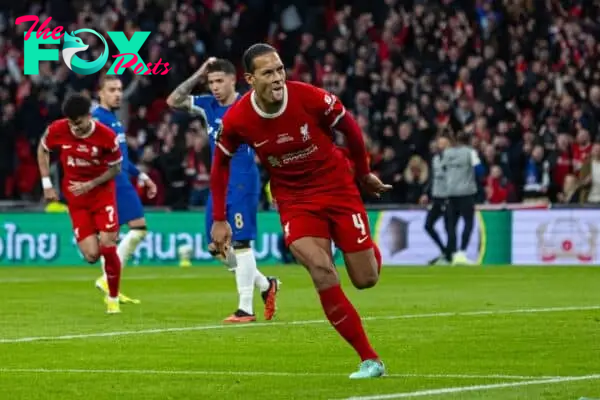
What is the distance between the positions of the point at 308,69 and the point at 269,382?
22764 millimetres

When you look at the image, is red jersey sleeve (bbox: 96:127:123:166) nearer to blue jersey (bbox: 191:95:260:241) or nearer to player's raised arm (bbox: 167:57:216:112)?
player's raised arm (bbox: 167:57:216:112)

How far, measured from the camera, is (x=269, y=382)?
10234 millimetres

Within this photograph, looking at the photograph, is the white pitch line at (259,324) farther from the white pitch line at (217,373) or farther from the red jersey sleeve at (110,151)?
→ the red jersey sleeve at (110,151)

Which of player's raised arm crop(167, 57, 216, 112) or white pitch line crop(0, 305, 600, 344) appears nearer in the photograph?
white pitch line crop(0, 305, 600, 344)

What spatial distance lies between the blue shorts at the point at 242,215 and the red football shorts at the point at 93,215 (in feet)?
6.16

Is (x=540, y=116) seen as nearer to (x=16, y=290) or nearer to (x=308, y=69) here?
(x=308, y=69)

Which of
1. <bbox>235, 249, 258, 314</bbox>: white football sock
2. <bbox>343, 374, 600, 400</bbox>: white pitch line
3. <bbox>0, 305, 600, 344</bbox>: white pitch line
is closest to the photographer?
<bbox>343, 374, 600, 400</bbox>: white pitch line

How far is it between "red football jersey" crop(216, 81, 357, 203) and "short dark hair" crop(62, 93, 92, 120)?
19.6 ft

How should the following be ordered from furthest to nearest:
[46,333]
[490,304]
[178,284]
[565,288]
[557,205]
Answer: [557,205]
[178,284]
[565,288]
[490,304]
[46,333]

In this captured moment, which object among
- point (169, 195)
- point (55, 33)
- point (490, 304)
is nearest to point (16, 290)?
point (490, 304)

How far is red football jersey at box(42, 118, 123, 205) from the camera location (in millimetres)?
17141

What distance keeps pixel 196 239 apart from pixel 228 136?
18.9 m

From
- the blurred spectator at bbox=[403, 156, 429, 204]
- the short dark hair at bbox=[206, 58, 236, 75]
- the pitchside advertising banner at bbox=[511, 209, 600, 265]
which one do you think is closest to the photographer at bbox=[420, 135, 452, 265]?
the blurred spectator at bbox=[403, 156, 429, 204]

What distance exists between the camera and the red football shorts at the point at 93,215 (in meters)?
17.1
